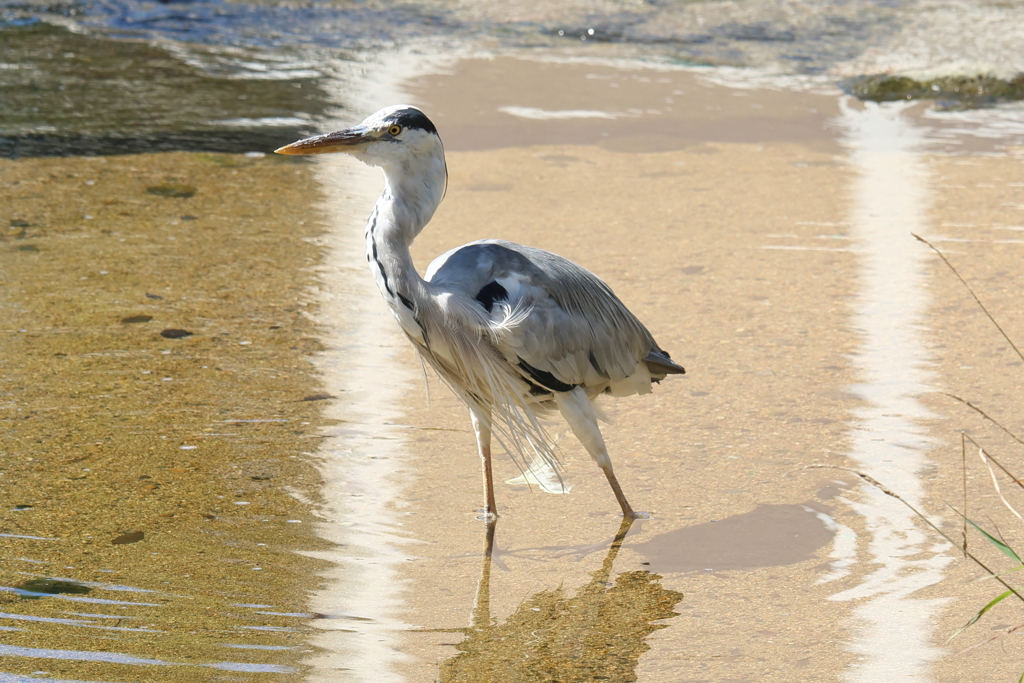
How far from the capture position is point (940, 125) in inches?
326

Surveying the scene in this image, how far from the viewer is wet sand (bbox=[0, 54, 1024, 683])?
3191 millimetres

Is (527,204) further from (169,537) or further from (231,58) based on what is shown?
(231,58)

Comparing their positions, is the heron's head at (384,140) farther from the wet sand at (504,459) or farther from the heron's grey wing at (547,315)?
the wet sand at (504,459)

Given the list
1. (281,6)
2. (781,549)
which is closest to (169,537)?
(781,549)

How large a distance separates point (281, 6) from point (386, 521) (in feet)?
29.4

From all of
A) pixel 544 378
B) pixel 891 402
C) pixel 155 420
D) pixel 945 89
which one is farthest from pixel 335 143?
pixel 945 89

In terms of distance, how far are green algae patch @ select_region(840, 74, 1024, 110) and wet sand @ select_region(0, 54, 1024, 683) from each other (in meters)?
1.62

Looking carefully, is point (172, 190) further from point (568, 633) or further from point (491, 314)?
point (568, 633)

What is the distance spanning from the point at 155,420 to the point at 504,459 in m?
1.36

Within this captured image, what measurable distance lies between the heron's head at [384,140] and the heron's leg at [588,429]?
1015mm

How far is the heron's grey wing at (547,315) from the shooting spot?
3.71 meters

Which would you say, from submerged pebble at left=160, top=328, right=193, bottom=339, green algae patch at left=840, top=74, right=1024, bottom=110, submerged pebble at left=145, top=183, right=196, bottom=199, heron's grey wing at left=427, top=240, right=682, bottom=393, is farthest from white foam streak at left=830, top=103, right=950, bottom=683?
submerged pebble at left=145, top=183, right=196, bottom=199

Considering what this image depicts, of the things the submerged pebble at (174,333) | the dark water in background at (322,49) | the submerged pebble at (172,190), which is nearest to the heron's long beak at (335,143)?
the submerged pebble at (174,333)

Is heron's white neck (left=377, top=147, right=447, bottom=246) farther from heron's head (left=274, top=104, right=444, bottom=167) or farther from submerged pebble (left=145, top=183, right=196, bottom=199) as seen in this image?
submerged pebble (left=145, top=183, right=196, bottom=199)
